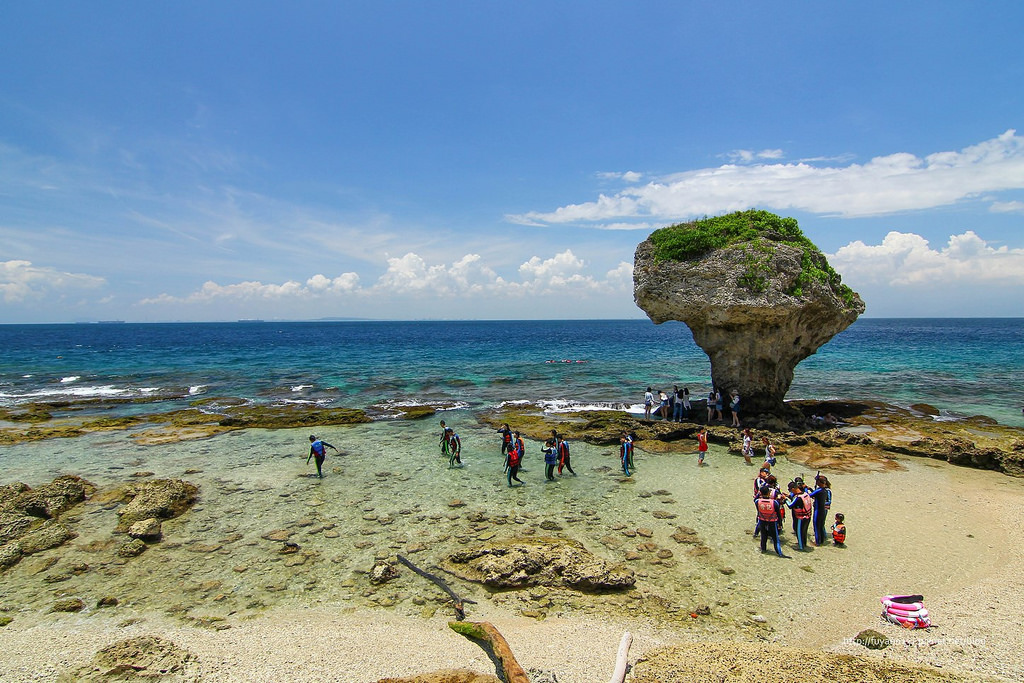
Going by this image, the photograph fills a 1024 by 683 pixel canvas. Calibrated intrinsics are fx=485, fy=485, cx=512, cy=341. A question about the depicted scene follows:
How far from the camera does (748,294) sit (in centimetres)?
2314

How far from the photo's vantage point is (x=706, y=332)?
26.8 metres

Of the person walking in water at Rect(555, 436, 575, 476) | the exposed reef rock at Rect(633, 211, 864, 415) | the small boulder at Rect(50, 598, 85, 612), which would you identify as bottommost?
the small boulder at Rect(50, 598, 85, 612)

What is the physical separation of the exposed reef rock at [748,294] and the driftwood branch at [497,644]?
19797mm

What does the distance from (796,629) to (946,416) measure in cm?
2622

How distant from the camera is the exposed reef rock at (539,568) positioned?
10.5m

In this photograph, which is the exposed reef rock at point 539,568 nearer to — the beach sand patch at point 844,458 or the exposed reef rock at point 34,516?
the exposed reef rock at point 34,516

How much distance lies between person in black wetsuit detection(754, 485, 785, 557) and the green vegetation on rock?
13.9 metres

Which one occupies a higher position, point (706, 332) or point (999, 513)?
point (706, 332)

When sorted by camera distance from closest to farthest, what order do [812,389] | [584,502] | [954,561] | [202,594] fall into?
[202,594] < [954,561] < [584,502] < [812,389]

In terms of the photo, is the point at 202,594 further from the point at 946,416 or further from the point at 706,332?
the point at 946,416

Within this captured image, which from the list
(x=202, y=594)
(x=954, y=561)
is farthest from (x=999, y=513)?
(x=202, y=594)

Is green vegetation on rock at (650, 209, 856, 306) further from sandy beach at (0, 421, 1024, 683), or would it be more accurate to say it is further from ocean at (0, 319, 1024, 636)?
sandy beach at (0, 421, 1024, 683)

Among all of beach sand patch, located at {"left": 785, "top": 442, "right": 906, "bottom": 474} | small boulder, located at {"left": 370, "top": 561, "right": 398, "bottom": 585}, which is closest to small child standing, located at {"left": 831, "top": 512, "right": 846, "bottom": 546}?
beach sand patch, located at {"left": 785, "top": 442, "right": 906, "bottom": 474}

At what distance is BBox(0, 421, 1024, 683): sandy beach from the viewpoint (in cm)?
810
